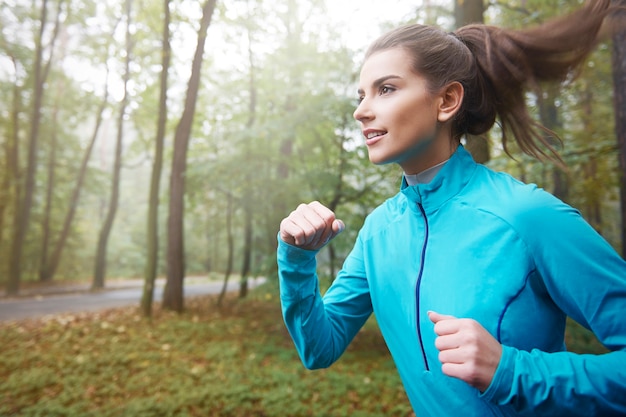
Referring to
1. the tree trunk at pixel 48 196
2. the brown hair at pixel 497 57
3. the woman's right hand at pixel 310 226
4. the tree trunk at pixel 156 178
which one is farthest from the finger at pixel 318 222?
the tree trunk at pixel 48 196

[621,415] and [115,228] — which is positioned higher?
[115,228]

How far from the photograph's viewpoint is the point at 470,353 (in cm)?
92

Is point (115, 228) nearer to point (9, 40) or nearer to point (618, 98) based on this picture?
point (9, 40)

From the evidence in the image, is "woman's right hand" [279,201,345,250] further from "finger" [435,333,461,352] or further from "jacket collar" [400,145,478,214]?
"finger" [435,333,461,352]

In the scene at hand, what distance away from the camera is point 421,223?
50.4 inches

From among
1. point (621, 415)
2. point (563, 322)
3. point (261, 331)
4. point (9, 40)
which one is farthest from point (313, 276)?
point (9, 40)

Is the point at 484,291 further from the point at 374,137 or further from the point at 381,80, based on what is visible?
the point at 381,80

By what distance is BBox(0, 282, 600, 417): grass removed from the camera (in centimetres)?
464

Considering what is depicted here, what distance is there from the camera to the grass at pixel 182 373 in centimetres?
464

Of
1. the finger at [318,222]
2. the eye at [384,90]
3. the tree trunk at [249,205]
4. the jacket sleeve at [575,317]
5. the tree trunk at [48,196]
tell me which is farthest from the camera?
the tree trunk at [48,196]

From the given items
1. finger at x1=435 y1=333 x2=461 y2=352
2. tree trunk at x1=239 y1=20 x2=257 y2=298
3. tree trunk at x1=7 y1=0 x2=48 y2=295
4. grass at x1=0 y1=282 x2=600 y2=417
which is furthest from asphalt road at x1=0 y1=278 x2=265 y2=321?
finger at x1=435 y1=333 x2=461 y2=352

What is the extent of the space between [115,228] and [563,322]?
34566 mm

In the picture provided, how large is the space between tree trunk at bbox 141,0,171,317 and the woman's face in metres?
8.63

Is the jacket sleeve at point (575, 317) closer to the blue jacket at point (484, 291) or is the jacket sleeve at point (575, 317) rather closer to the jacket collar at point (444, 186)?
the blue jacket at point (484, 291)
